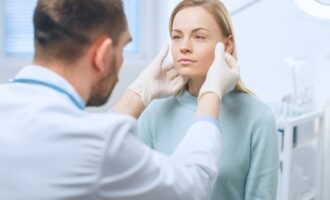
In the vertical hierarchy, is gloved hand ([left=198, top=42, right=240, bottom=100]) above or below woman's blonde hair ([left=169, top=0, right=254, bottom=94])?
below

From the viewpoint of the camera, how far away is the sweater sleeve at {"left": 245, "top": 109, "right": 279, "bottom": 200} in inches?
47.8

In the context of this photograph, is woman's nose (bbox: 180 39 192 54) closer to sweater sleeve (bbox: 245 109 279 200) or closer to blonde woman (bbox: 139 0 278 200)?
blonde woman (bbox: 139 0 278 200)

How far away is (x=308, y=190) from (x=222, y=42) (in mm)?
981

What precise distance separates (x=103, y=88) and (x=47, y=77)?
12 centimetres

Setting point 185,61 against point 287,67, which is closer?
point 185,61

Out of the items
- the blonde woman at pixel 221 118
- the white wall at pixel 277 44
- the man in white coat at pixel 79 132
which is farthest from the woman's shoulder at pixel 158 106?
the white wall at pixel 277 44

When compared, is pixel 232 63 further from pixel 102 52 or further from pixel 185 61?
pixel 102 52

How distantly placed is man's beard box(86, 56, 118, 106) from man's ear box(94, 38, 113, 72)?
27 millimetres

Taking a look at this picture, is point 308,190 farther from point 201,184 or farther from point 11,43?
point 11,43

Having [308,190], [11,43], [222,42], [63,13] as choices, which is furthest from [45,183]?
[11,43]

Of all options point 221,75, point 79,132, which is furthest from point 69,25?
point 221,75

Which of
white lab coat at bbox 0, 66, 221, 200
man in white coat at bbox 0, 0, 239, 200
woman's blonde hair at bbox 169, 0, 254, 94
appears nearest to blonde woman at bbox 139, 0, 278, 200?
woman's blonde hair at bbox 169, 0, 254, 94

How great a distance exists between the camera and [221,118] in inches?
50.3

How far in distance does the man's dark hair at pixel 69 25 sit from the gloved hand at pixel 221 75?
348 mm
